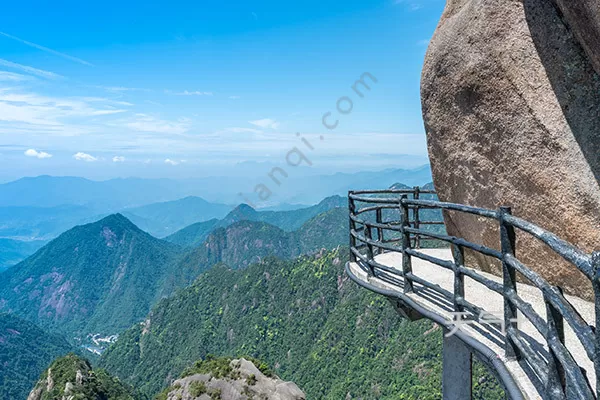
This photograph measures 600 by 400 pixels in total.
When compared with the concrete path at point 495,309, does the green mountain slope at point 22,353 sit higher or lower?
lower

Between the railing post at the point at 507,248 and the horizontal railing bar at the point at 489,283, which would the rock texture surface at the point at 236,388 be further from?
the railing post at the point at 507,248

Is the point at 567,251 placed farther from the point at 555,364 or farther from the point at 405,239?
the point at 405,239

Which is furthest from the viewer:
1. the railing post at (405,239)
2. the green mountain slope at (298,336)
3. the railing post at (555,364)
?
the green mountain slope at (298,336)

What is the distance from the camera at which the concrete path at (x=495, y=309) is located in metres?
3.32

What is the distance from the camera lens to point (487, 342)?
12.9ft

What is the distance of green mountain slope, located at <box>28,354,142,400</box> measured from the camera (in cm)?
5138

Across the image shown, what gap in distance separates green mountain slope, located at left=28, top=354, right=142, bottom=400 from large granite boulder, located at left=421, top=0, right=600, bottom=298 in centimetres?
5478

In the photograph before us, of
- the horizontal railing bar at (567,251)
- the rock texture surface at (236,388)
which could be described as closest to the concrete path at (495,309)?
the horizontal railing bar at (567,251)

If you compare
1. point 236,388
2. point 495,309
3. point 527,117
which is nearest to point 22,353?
point 236,388

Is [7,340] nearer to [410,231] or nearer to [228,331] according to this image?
[228,331]

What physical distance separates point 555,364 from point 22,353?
178936 mm

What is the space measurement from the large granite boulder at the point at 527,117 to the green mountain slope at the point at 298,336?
51351 mm

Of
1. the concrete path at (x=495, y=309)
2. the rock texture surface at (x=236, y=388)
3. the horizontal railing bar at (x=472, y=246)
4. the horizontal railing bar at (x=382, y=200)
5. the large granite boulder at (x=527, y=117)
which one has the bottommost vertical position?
the rock texture surface at (x=236, y=388)

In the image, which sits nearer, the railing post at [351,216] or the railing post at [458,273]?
the railing post at [458,273]
